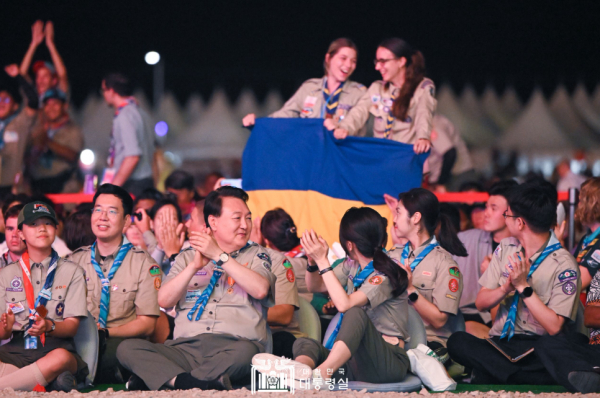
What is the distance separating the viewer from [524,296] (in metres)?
3.96

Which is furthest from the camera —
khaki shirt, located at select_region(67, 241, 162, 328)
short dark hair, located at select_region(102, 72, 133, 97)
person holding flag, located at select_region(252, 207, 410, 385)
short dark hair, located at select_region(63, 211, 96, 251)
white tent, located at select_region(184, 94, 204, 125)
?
white tent, located at select_region(184, 94, 204, 125)

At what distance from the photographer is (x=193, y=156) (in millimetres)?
11344

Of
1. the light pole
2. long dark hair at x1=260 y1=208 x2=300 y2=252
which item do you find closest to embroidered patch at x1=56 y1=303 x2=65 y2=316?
long dark hair at x1=260 y1=208 x2=300 y2=252

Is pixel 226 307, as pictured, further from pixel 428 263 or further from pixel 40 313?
pixel 428 263

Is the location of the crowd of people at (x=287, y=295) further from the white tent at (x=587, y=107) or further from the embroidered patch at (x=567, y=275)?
the white tent at (x=587, y=107)

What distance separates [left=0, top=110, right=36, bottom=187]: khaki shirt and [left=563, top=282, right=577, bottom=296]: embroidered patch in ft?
20.7

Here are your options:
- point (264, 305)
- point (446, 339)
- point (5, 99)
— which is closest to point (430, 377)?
point (446, 339)

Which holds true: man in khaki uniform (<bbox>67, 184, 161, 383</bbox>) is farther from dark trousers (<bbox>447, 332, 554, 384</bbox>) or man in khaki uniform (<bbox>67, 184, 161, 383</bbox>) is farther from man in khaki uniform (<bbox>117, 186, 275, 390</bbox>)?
dark trousers (<bbox>447, 332, 554, 384</bbox>)

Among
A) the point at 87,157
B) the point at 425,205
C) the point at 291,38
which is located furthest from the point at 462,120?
the point at 425,205

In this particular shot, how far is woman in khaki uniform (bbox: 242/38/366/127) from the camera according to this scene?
6016mm

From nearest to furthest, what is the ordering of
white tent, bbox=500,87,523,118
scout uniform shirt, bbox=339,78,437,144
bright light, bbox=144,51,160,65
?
scout uniform shirt, bbox=339,78,437,144 → white tent, bbox=500,87,523,118 → bright light, bbox=144,51,160,65

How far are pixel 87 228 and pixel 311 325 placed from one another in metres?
1.65

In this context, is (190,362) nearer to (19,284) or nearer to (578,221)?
(19,284)

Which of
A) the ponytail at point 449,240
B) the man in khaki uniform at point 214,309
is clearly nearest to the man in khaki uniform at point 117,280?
the man in khaki uniform at point 214,309
